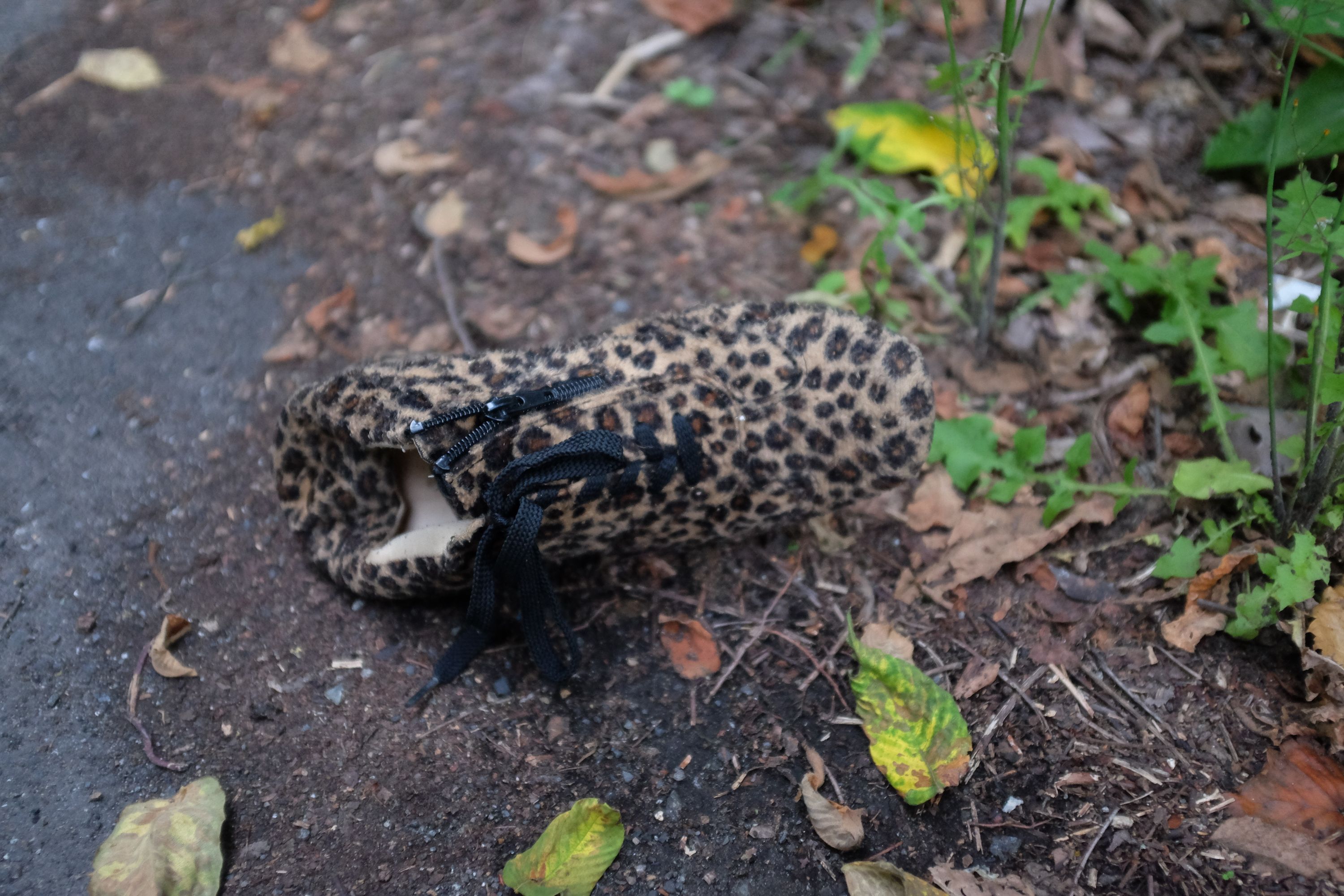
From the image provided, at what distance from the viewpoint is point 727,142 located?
328cm

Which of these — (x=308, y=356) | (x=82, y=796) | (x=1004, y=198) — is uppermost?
(x=1004, y=198)

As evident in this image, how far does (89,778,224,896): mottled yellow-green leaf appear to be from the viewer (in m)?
1.68

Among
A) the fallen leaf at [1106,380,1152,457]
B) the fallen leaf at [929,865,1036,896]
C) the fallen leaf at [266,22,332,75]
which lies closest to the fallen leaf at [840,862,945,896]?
the fallen leaf at [929,865,1036,896]

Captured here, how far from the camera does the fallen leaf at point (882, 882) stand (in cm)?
168

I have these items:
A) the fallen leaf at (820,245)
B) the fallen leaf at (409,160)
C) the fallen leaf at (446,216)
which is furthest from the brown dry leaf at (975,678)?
the fallen leaf at (409,160)

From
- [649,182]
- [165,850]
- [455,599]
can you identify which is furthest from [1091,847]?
[649,182]

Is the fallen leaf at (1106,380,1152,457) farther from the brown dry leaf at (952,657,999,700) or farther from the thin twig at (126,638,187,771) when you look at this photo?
the thin twig at (126,638,187,771)

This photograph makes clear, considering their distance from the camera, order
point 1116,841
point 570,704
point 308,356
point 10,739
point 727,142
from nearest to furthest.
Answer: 1. point 1116,841
2. point 10,739
3. point 570,704
4. point 308,356
5. point 727,142

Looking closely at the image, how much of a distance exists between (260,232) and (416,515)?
1.44 m

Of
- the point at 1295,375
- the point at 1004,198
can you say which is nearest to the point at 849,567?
the point at 1004,198

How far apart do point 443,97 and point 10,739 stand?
2475 millimetres

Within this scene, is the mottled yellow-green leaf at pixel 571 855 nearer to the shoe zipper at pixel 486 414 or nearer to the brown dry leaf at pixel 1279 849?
the shoe zipper at pixel 486 414

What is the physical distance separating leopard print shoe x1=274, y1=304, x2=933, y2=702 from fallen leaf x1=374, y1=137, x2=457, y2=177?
134 cm

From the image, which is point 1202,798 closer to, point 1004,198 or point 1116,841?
point 1116,841
